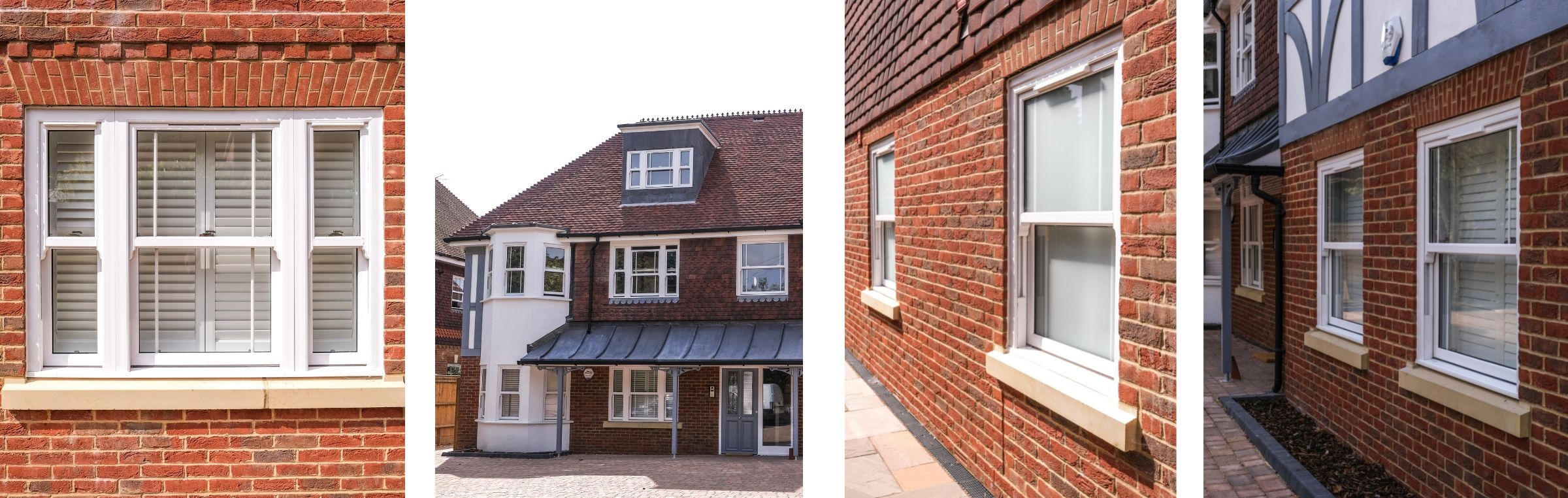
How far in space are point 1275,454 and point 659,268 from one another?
2795 mm

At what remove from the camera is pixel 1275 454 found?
1512 mm

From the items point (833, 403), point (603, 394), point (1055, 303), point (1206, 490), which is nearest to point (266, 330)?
point (603, 394)

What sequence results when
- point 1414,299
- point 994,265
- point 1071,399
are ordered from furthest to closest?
point 994,265
point 1071,399
point 1414,299

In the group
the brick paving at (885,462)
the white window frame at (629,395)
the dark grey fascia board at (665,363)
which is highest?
the dark grey fascia board at (665,363)

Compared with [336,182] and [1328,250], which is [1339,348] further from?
[336,182]

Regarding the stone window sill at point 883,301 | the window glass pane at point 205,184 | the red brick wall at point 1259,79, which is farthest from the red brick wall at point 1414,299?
the window glass pane at point 205,184

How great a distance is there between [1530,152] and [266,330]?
3946 mm

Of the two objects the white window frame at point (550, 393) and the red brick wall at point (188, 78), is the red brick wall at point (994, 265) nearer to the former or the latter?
the white window frame at point (550, 393)

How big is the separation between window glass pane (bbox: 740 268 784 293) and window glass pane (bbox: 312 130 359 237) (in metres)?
1.84

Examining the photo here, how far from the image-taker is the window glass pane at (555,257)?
3420mm

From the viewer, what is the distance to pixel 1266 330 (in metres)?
1.53

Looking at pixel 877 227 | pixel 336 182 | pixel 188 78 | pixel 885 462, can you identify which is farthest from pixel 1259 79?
pixel 188 78

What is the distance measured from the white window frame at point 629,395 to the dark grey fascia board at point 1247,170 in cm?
282

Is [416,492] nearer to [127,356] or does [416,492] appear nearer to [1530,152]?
[127,356]
